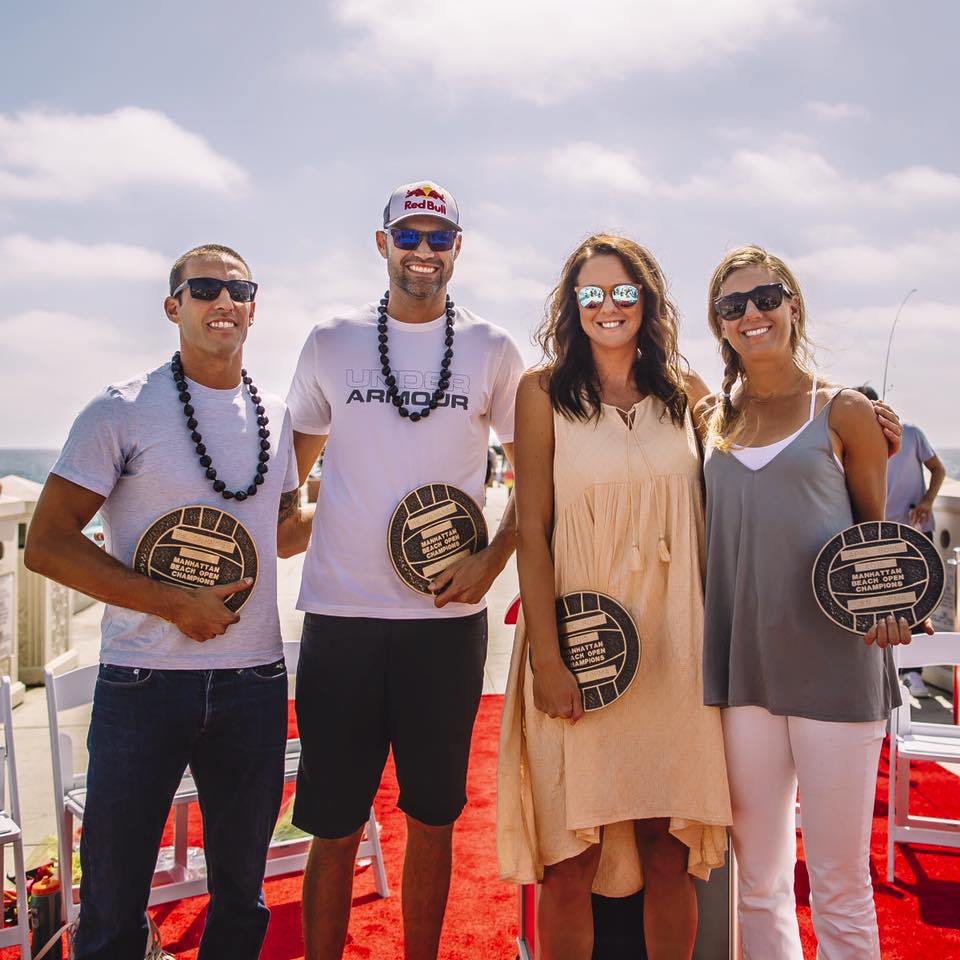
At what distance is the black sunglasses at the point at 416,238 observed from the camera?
101 inches

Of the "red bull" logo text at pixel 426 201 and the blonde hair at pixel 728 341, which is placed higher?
the "red bull" logo text at pixel 426 201

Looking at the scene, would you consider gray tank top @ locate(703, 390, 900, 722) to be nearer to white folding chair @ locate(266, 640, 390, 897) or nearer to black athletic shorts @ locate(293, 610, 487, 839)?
black athletic shorts @ locate(293, 610, 487, 839)

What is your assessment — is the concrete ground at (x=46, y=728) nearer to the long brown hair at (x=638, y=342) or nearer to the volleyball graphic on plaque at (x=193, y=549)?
the volleyball graphic on plaque at (x=193, y=549)

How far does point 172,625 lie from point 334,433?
73 centimetres

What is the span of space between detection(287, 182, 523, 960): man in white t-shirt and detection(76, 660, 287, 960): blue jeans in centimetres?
20

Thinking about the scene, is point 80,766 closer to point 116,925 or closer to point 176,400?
point 116,925

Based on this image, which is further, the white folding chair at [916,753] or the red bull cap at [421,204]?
the white folding chair at [916,753]

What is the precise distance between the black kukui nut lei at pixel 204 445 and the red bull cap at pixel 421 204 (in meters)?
0.74

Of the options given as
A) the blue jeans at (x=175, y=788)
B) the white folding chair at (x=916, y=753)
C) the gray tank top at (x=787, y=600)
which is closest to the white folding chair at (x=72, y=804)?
the blue jeans at (x=175, y=788)

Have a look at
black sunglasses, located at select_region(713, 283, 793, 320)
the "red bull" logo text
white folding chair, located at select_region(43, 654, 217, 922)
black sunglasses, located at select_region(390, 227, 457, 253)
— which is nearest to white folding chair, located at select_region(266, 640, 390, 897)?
white folding chair, located at select_region(43, 654, 217, 922)

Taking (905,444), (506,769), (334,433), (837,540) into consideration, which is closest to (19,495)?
(334,433)

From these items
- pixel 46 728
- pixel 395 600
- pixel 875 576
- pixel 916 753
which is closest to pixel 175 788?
pixel 395 600

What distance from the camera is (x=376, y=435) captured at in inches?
97.5

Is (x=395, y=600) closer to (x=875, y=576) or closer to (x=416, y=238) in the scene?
(x=416, y=238)
